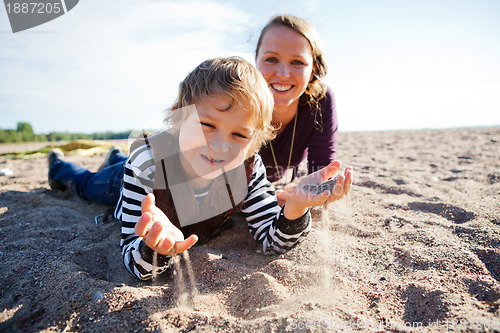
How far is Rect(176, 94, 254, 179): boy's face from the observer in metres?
1.66

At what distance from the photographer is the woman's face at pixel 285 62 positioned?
267 cm

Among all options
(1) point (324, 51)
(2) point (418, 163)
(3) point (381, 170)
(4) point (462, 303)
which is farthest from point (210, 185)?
(2) point (418, 163)

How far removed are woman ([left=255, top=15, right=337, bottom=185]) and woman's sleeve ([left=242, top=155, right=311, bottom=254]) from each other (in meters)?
0.93

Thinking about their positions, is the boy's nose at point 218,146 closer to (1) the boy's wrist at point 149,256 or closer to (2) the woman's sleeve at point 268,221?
(2) the woman's sleeve at point 268,221

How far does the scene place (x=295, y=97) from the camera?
111 inches

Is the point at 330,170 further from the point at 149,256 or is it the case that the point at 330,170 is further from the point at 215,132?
the point at 149,256

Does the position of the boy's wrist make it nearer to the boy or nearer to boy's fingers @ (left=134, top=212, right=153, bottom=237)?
the boy

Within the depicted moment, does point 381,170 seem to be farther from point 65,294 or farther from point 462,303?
point 65,294

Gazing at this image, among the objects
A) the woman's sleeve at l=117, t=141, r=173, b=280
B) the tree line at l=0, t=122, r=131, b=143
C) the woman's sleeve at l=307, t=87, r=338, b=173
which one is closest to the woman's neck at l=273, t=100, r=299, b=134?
the woman's sleeve at l=307, t=87, r=338, b=173

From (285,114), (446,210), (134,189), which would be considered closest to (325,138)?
(285,114)

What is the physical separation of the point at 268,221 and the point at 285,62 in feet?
4.89

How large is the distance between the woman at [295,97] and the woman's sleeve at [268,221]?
0.93 m

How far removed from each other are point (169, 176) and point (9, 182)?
120 inches

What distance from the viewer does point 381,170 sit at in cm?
421
